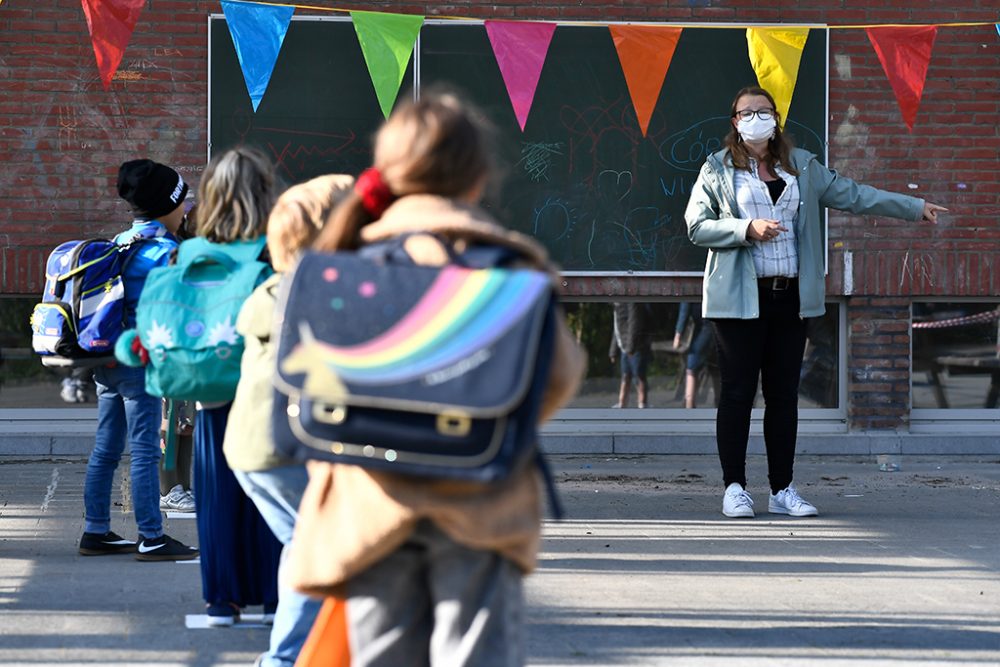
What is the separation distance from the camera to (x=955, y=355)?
9.93m

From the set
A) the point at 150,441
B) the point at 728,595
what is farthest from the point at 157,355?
the point at 728,595

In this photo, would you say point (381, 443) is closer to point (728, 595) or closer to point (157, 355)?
point (157, 355)

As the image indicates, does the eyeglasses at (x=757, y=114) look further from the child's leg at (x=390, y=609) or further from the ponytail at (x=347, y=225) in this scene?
the child's leg at (x=390, y=609)

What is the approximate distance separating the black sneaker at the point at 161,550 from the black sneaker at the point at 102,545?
0.47ft

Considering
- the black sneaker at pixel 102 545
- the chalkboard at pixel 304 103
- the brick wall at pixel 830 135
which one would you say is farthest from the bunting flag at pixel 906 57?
the black sneaker at pixel 102 545

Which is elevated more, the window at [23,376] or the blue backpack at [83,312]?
the blue backpack at [83,312]

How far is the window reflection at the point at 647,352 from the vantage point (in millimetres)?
9734

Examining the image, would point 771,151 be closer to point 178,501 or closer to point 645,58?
point 645,58

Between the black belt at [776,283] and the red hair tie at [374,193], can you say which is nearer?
the red hair tie at [374,193]

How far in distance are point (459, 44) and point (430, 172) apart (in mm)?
6509

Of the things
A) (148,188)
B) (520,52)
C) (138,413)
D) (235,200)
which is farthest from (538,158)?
(235,200)

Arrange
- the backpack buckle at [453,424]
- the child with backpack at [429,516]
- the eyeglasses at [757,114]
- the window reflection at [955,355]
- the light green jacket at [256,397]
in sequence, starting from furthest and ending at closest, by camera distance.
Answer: the window reflection at [955,355], the eyeglasses at [757,114], the light green jacket at [256,397], the child with backpack at [429,516], the backpack buckle at [453,424]

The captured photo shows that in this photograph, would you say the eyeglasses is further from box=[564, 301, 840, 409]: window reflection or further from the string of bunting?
box=[564, 301, 840, 409]: window reflection

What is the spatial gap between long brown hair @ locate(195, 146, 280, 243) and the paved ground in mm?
1367
